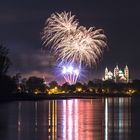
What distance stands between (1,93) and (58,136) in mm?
108640

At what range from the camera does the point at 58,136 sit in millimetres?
38844

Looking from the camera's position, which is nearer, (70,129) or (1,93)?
(70,129)

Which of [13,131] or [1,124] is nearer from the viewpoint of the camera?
[13,131]

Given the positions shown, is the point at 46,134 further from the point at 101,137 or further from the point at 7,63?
the point at 7,63

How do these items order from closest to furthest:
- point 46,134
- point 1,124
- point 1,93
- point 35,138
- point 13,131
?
point 35,138 → point 46,134 → point 13,131 → point 1,124 → point 1,93

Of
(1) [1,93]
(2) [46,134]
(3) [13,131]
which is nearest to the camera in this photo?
(2) [46,134]

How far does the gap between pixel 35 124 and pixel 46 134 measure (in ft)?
36.4

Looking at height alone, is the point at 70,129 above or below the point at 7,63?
below

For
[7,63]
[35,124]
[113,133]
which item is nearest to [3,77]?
[7,63]

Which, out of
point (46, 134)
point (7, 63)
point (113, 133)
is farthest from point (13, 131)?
point (7, 63)

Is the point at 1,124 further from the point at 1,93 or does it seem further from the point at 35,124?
the point at 1,93

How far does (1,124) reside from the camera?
5025 centimetres

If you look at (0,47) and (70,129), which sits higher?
(0,47)

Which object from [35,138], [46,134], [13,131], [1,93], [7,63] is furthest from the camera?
[7,63]
